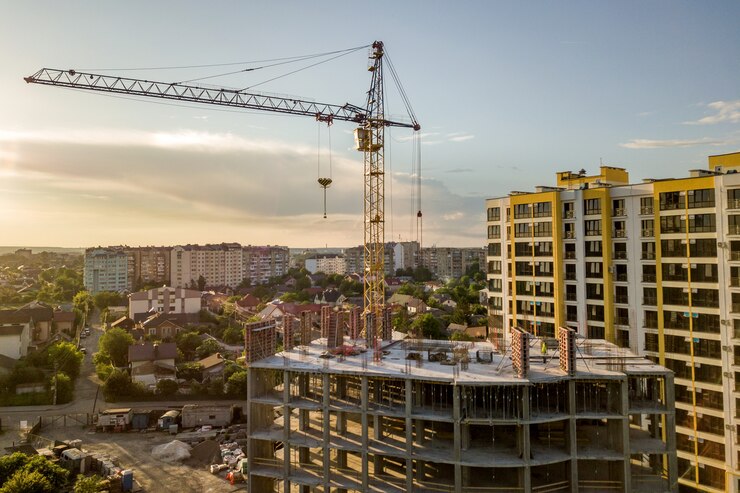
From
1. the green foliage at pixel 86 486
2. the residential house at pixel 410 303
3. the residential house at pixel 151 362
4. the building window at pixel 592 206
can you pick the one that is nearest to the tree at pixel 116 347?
the residential house at pixel 151 362

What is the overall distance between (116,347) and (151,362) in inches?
264

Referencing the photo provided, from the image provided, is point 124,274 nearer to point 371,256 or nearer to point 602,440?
point 371,256

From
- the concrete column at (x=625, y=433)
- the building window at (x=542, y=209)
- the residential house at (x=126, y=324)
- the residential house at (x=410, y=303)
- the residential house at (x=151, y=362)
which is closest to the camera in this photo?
A: the concrete column at (x=625, y=433)

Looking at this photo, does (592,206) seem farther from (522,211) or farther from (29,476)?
(29,476)

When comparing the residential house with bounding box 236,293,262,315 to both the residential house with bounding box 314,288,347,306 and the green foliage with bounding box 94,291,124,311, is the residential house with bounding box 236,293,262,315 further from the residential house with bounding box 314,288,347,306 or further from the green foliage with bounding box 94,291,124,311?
the green foliage with bounding box 94,291,124,311

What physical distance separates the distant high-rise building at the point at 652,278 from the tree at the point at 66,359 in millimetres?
45505

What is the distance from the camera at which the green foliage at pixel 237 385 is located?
47.2 m

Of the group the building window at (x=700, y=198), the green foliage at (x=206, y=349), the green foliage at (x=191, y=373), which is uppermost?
the building window at (x=700, y=198)

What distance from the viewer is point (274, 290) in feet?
376

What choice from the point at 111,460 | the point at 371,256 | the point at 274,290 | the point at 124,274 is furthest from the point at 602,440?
the point at 124,274

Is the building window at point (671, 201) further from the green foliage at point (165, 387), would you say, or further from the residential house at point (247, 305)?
the residential house at point (247, 305)

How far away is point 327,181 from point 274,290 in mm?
74610

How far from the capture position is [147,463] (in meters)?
34.8

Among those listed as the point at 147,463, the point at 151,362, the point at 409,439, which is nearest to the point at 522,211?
the point at 409,439
